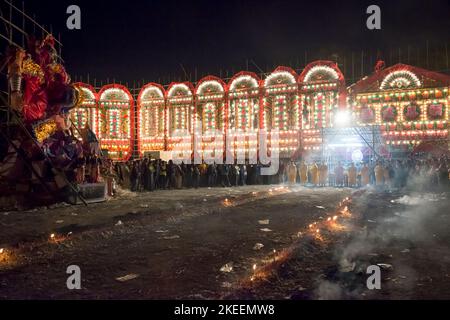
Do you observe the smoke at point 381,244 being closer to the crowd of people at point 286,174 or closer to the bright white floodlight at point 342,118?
the crowd of people at point 286,174

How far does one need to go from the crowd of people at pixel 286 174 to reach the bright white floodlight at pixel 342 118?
13.0 feet

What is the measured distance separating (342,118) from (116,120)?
747 inches

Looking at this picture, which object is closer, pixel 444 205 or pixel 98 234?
pixel 98 234

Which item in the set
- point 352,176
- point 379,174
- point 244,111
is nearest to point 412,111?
point 379,174

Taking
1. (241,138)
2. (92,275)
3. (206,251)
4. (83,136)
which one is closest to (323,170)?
(241,138)

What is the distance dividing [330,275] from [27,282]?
12.6ft

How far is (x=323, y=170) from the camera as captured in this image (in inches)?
786

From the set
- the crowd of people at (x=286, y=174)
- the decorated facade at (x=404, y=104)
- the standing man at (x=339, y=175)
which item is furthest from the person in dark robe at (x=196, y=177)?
the decorated facade at (x=404, y=104)

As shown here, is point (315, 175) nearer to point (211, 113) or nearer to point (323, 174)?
point (323, 174)

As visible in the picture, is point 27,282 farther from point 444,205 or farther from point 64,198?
point 444,205

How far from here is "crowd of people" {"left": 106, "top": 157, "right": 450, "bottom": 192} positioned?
54.8 feet

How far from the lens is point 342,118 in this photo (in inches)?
933

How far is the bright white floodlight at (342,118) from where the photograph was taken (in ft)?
77.0

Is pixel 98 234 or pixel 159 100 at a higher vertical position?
pixel 159 100
